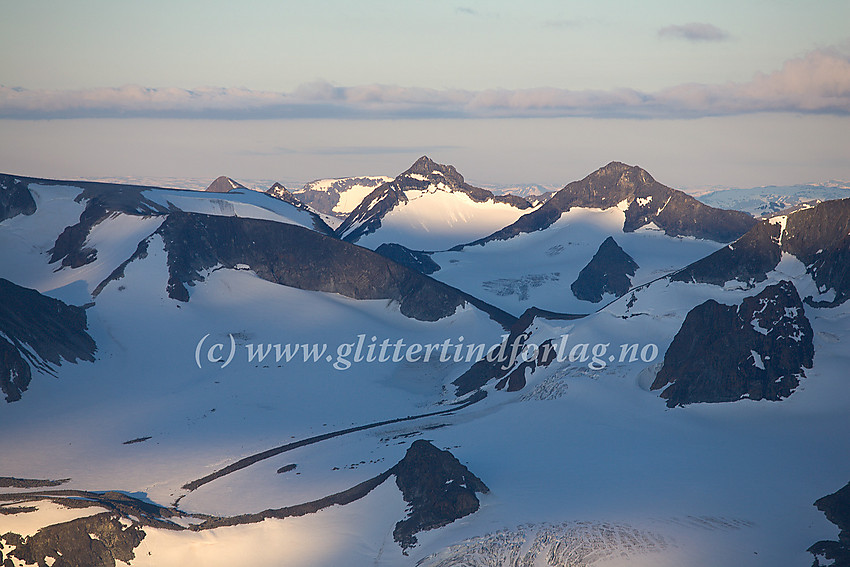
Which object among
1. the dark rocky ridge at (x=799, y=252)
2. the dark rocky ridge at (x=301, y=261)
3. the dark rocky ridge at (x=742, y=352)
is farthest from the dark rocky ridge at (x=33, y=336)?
the dark rocky ridge at (x=799, y=252)

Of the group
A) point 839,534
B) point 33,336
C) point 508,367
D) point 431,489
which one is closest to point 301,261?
point 33,336

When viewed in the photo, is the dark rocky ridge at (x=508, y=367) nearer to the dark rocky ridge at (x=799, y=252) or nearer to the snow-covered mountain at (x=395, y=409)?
the snow-covered mountain at (x=395, y=409)

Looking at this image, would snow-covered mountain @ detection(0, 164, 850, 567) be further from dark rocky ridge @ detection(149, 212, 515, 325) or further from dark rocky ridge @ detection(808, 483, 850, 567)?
dark rocky ridge @ detection(149, 212, 515, 325)

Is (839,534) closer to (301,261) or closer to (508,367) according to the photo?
(508,367)

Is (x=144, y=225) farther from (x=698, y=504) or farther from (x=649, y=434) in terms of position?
(x=698, y=504)

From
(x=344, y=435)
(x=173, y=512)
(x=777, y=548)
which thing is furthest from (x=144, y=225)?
(x=777, y=548)

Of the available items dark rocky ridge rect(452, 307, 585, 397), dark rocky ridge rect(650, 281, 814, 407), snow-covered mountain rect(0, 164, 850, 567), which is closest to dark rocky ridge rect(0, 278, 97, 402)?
snow-covered mountain rect(0, 164, 850, 567)
